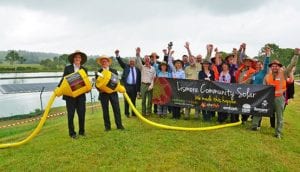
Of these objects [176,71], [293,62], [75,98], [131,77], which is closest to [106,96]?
[75,98]

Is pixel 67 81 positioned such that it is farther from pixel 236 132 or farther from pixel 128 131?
pixel 236 132

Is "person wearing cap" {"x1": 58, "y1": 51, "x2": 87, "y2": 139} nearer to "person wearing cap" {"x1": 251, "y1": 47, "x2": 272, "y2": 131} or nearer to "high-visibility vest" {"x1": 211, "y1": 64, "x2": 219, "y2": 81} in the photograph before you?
"high-visibility vest" {"x1": 211, "y1": 64, "x2": 219, "y2": 81}

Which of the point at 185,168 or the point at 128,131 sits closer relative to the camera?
the point at 185,168

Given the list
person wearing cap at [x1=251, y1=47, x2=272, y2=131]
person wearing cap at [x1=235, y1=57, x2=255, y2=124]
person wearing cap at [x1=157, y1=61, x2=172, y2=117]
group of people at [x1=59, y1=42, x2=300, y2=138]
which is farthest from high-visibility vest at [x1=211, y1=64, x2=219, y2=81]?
person wearing cap at [x1=157, y1=61, x2=172, y2=117]

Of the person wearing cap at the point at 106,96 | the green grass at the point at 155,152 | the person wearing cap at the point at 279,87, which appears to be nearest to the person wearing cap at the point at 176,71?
the green grass at the point at 155,152

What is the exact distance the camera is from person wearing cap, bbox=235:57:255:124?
1043 centimetres

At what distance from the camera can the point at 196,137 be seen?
29.9ft

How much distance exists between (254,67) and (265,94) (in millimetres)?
1047

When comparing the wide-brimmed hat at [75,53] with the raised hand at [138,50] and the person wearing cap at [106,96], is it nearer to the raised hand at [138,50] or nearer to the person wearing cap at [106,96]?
the person wearing cap at [106,96]

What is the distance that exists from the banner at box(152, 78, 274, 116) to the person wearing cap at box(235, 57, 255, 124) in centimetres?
43

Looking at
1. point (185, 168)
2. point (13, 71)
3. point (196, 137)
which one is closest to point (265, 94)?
point (196, 137)

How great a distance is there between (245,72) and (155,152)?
4.39 metres

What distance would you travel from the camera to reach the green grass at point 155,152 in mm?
7297

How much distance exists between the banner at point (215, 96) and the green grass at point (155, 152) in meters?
0.81
